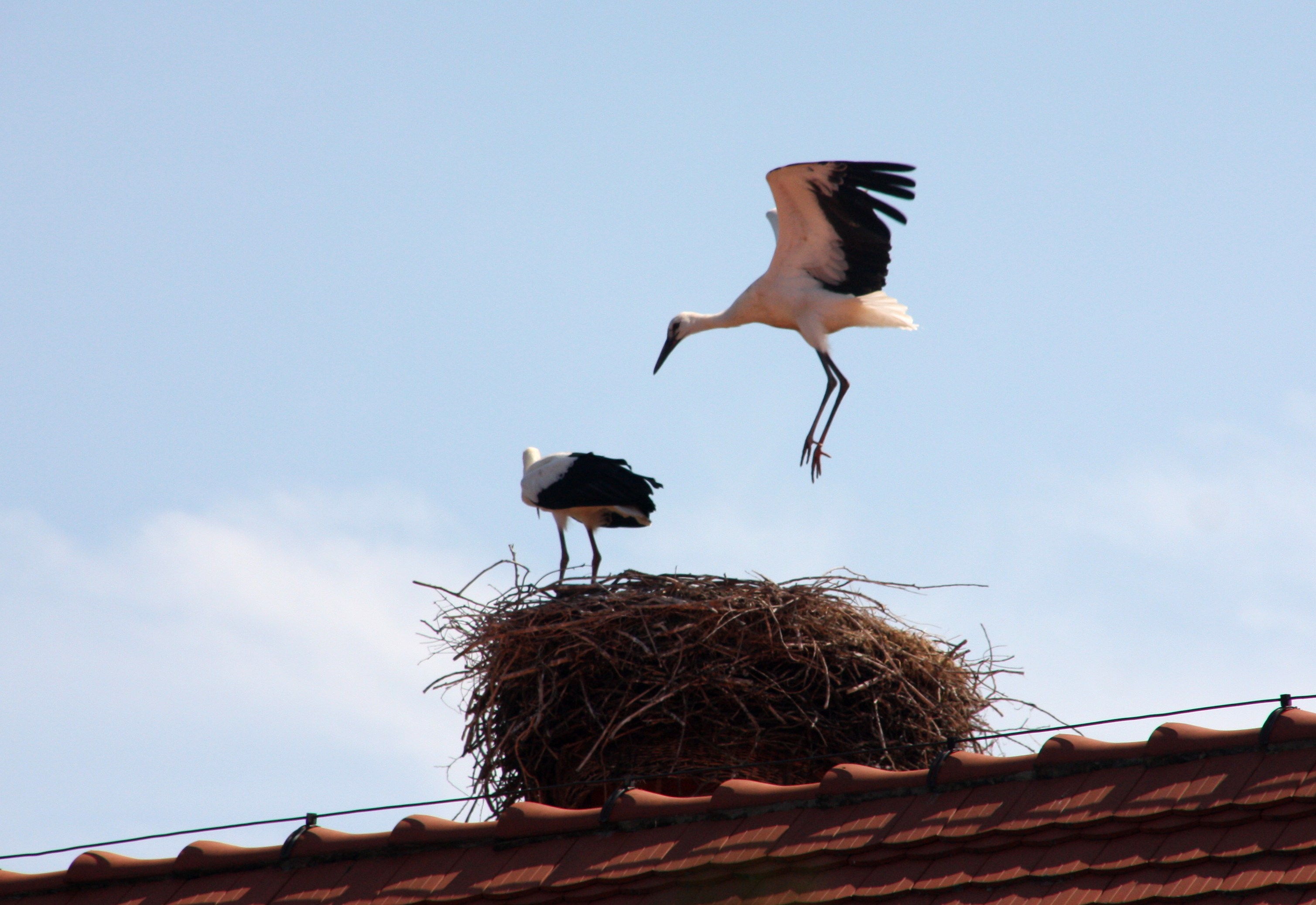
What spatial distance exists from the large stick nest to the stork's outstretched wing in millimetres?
1951

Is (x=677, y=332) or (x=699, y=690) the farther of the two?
(x=677, y=332)

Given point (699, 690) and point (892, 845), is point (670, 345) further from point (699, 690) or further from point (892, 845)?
point (892, 845)

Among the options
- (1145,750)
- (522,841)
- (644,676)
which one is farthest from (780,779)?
(1145,750)

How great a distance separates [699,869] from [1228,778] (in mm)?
1185

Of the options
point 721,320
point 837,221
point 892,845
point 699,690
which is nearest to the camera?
point 892,845

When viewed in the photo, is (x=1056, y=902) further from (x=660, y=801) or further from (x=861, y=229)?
(x=861, y=229)

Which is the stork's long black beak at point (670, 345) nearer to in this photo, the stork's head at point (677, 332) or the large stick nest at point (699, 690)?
the stork's head at point (677, 332)

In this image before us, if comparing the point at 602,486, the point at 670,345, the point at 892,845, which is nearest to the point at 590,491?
the point at 602,486

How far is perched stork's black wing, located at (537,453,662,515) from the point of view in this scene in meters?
8.27

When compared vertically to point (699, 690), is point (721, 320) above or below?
above

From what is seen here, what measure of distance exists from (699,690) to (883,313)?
3036mm

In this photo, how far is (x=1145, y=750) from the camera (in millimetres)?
3508

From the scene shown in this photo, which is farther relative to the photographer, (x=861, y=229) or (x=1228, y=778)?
(x=861, y=229)

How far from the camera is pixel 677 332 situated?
907 centimetres
